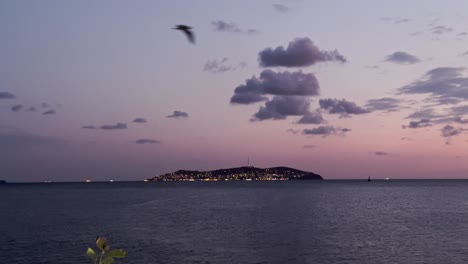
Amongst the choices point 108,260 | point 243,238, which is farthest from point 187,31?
point 243,238

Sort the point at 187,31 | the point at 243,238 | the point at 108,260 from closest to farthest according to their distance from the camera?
the point at 108,260 < the point at 187,31 < the point at 243,238

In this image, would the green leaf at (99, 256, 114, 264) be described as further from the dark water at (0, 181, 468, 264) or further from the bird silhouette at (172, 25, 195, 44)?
the dark water at (0, 181, 468, 264)

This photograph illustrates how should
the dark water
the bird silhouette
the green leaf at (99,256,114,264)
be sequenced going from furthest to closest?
the dark water → the bird silhouette → the green leaf at (99,256,114,264)

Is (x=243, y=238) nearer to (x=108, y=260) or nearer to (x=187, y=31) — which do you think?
(x=187, y=31)

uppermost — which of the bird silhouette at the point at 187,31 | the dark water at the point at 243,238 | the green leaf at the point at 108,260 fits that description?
the bird silhouette at the point at 187,31

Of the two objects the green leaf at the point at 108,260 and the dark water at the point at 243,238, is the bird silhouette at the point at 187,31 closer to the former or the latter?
the green leaf at the point at 108,260

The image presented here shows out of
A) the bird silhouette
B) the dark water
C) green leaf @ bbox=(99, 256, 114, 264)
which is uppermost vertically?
the bird silhouette

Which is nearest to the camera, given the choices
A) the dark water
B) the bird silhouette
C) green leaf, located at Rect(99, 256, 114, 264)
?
green leaf, located at Rect(99, 256, 114, 264)

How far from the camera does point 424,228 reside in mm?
103625

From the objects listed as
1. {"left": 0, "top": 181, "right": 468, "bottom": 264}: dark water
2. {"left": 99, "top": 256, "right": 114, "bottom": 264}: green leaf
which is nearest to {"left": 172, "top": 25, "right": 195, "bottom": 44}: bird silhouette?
{"left": 99, "top": 256, "right": 114, "bottom": 264}: green leaf

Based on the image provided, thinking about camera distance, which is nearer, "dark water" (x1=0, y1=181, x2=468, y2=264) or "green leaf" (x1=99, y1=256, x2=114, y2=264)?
"green leaf" (x1=99, y1=256, x2=114, y2=264)

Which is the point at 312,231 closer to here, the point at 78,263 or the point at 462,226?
the point at 462,226

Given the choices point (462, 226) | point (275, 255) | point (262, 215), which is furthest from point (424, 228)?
point (275, 255)

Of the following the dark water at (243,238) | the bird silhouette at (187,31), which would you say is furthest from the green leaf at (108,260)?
the dark water at (243,238)
